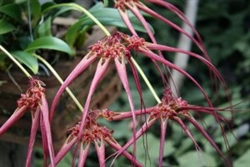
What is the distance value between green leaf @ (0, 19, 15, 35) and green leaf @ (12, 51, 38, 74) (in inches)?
1.7

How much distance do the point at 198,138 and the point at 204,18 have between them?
0.79 metres

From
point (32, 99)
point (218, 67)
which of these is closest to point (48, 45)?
point (32, 99)

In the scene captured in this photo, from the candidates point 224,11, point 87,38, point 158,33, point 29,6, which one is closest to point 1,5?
point 29,6

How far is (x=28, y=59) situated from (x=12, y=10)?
0.13 meters

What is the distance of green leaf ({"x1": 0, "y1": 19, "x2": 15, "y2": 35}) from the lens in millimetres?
889

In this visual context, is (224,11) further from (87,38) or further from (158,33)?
(87,38)

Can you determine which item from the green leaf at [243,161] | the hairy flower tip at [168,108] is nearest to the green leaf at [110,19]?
the hairy flower tip at [168,108]

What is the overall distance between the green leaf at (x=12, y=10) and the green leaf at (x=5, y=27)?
1cm

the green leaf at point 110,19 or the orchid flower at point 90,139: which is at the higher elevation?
the green leaf at point 110,19

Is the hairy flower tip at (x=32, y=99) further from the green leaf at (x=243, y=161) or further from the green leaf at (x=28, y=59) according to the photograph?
the green leaf at (x=243, y=161)

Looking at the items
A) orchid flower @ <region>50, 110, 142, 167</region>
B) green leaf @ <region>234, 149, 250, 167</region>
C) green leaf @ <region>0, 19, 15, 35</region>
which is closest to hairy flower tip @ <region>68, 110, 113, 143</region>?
orchid flower @ <region>50, 110, 142, 167</region>

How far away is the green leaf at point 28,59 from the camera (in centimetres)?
82

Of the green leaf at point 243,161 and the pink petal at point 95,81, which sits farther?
the green leaf at point 243,161

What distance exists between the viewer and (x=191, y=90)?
2.14 meters
